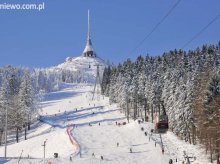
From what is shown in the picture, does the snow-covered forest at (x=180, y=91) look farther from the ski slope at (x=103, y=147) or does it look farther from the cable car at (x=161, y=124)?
the cable car at (x=161, y=124)

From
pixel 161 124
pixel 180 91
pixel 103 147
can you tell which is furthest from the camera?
pixel 180 91

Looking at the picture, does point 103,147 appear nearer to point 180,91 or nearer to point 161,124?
point 180,91

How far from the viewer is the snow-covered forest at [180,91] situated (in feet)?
217

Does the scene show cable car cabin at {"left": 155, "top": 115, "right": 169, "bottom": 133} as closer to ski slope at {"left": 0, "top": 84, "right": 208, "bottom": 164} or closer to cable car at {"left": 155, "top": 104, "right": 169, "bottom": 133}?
cable car at {"left": 155, "top": 104, "right": 169, "bottom": 133}

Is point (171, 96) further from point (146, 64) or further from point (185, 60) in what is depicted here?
point (146, 64)

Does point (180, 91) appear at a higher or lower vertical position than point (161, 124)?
higher

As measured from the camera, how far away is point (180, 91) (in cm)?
8819

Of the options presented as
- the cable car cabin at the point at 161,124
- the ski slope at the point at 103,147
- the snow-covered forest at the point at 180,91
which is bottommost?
the ski slope at the point at 103,147

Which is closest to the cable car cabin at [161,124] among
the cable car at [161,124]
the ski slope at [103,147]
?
the cable car at [161,124]

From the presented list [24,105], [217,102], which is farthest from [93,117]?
[217,102]

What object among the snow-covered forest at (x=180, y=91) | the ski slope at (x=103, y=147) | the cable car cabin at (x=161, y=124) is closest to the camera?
the cable car cabin at (x=161, y=124)

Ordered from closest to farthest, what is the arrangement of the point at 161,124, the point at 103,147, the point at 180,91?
the point at 161,124 < the point at 103,147 < the point at 180,91

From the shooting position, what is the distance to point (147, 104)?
126000 mm

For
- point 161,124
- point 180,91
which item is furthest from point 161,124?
point 180,91
